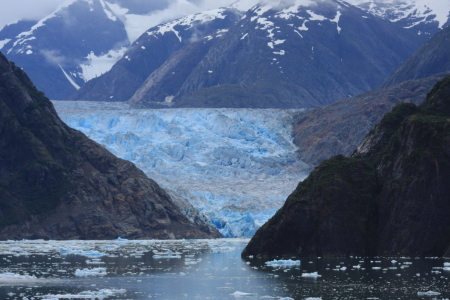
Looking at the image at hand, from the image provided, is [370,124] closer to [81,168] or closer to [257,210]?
[257,210]

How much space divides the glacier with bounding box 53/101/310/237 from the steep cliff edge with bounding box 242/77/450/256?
38669 mm

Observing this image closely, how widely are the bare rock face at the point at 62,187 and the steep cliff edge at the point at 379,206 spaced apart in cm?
3713

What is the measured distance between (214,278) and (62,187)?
5483 centimetres

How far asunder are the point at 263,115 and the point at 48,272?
3746 inches

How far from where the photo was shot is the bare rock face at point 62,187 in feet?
289

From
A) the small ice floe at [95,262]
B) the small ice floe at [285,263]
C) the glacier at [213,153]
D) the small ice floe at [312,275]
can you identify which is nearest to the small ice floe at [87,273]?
the small ice floe at [95,262]

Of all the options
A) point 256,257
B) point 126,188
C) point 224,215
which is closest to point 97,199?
point 126,188

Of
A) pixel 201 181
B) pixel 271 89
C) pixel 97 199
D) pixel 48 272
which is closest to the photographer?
pixel 48 272

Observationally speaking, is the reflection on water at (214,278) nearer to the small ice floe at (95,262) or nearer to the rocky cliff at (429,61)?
the small ice floe at (95,262)

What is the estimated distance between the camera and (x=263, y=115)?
136m

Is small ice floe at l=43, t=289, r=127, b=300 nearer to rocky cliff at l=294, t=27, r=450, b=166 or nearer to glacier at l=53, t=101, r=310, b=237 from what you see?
glacier at l=53, t=101, r=310, b=237

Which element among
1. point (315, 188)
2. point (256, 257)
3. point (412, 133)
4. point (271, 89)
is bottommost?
point (256, 257)

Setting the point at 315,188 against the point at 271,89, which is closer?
the point at 315,188

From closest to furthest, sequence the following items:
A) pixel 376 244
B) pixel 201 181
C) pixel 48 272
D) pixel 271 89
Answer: pixel 48 272
pixel 376 244
pixel 201 181
pixel 271 89
